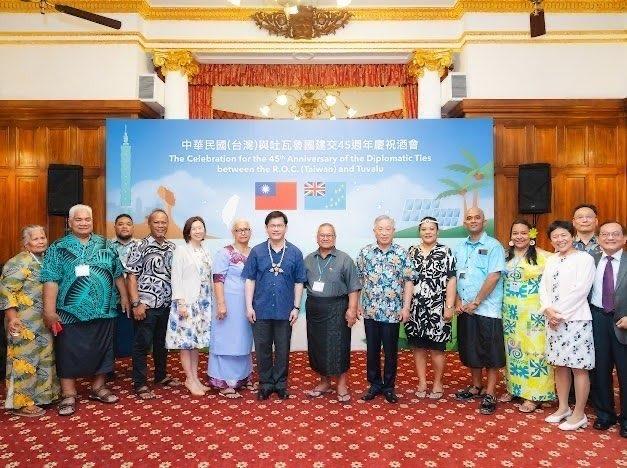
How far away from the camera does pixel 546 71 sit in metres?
6.77

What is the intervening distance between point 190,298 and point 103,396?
101 cm

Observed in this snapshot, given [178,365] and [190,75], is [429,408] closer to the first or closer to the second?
[178,365]

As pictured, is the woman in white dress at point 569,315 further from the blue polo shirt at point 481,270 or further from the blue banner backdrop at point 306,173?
the blue banner backdrop at point 306,173

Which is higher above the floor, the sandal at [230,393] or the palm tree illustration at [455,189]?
the palm tree illustration at [455,189]

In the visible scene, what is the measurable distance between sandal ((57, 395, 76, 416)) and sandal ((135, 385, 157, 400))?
1.63ft

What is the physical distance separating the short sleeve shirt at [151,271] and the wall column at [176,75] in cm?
332

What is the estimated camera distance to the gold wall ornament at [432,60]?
7035 millimetres

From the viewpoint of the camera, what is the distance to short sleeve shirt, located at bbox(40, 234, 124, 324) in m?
3.88

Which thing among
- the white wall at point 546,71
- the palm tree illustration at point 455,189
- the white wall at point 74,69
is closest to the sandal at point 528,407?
the palm tree illustration at point 455,189

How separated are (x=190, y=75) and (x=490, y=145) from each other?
4.14 metres

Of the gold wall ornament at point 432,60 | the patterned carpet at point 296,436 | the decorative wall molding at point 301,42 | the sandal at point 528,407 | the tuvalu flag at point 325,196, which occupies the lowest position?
the patterned carpet at point 296,436

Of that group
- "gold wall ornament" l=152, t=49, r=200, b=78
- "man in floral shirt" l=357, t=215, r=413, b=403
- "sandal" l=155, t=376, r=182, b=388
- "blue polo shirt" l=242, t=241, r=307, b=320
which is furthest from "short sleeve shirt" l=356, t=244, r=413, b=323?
"gold wall ornament" l=152, t=49, r=200, b=78

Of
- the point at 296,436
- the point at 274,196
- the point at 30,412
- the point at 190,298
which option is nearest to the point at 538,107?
the point at 274,196

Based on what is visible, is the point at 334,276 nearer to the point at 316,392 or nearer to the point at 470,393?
the point at 316,392
